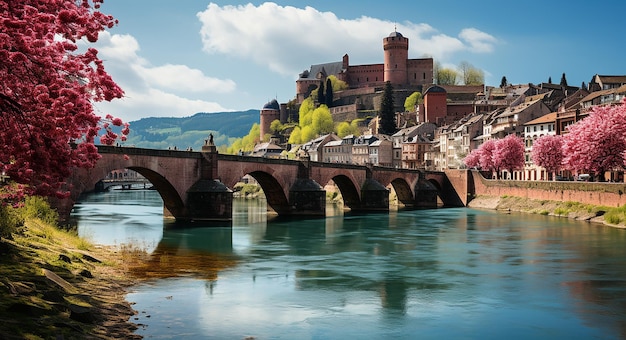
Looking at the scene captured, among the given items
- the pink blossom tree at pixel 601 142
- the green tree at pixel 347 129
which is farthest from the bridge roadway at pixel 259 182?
the green tree at pixel 347 129

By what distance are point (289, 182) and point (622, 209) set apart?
27.9m

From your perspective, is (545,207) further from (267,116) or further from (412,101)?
(267,116)

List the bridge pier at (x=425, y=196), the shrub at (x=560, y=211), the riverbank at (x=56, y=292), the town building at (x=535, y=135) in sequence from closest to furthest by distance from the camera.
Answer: the riverbank at (x=56, y=292) → the shrub at (x=560, y=211) → the bridge pier at (x=425, y=196) → the town building at (x=535, y=135)

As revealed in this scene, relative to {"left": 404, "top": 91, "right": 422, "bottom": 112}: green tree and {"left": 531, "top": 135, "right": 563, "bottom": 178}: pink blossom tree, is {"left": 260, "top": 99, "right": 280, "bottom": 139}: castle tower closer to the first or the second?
{"left": 404, "top": 91, "right": 422, "bottom": 112}: green tree

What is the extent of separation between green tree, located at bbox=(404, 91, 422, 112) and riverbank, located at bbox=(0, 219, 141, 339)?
14181 centimetres

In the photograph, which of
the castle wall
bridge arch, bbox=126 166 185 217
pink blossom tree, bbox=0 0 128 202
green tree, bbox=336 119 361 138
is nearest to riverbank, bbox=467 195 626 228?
bridge arch, bbox=126 166 185 217

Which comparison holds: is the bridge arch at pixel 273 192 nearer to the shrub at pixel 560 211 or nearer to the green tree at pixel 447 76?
the shrub at pixel 560 211

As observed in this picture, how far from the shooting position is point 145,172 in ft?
158

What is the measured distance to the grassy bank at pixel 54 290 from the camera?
545 inches

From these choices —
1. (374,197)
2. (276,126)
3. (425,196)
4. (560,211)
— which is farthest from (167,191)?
(276,126)

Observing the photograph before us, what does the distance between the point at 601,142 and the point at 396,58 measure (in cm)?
11944

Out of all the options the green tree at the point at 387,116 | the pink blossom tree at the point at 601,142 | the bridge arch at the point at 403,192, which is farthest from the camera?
the green tree at the point at 387,116

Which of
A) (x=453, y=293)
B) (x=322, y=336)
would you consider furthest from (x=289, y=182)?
(x=322, y=336)

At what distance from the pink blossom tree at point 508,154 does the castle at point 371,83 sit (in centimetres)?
7817
